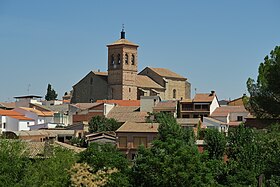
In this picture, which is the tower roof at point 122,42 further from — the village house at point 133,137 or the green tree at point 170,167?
the green tree at point 170,167

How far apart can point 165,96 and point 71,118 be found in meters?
24.0

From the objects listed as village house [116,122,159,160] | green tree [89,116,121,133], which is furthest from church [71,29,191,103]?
village house [116,122,159,160]

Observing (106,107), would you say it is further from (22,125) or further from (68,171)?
(68,171)

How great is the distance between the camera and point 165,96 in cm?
8538

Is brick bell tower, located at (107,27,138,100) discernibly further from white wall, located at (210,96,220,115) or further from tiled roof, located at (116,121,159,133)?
tiled roof, located at (116,121,159,133)

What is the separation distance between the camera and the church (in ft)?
266

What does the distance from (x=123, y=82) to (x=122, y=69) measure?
2.52m

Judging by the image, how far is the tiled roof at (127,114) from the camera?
5641 cm

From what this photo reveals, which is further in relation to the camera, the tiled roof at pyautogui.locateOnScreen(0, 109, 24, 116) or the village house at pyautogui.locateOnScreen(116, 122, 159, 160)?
the tiled roof at pyautogui.locateOnScreen(0, 109, 24, 116)

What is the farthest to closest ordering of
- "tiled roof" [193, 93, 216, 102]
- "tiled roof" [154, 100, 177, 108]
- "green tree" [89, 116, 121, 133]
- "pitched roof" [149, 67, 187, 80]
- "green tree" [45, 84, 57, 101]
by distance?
"green tree" [45, 84, 57, 101] < "pitched roof" [149, 67, 187, 80] < "tiled roof" [154, 100, 177, 108] < "tiled roof" [193, 93, 216, 102] < "green tree" [89, 116, 121, 133]

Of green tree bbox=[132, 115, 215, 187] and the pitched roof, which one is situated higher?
the pitched roof

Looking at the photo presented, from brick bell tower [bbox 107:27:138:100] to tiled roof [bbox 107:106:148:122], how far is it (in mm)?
18032

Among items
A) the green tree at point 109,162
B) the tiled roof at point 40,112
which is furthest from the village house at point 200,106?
the green tree at point 109,162

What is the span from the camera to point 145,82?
83875mm
